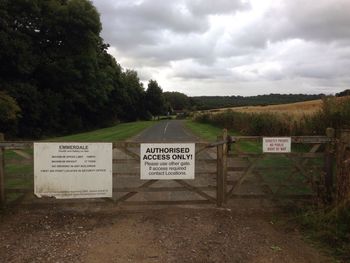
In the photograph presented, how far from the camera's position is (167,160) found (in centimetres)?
873

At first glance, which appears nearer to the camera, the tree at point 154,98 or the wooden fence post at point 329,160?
the wooden fence post at point 329,160

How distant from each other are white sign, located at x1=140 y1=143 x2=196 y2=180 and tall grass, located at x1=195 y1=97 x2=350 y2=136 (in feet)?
27.3

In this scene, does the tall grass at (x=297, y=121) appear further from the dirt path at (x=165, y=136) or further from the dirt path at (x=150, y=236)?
the dirt path at (x=150, y=236)

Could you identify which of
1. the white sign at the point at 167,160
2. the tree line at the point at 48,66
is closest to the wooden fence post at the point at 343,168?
the white sign at the point at 167,160

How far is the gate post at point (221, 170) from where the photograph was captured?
883 cm

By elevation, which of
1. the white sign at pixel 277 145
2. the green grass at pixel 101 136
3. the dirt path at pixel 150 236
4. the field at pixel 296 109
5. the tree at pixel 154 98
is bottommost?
the dirt path at pixel 150 236

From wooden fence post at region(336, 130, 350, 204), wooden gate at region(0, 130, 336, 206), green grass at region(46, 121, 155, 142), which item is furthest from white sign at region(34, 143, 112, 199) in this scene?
green grass at region(46, 121, 155, 142)

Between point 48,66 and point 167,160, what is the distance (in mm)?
37534

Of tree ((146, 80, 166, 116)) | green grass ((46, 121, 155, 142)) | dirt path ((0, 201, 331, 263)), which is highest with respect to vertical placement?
tree ((146, 80, 166, 116))

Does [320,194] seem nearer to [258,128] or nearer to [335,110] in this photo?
[335,110]

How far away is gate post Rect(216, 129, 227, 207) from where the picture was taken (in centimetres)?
883

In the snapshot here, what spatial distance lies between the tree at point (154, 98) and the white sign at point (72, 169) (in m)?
106

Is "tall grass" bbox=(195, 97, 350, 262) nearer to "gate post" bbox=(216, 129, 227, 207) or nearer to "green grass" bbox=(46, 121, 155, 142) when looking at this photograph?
"gate post" bbox=(216, 129, 227, 207)

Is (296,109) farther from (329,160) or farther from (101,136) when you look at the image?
(329,160)
